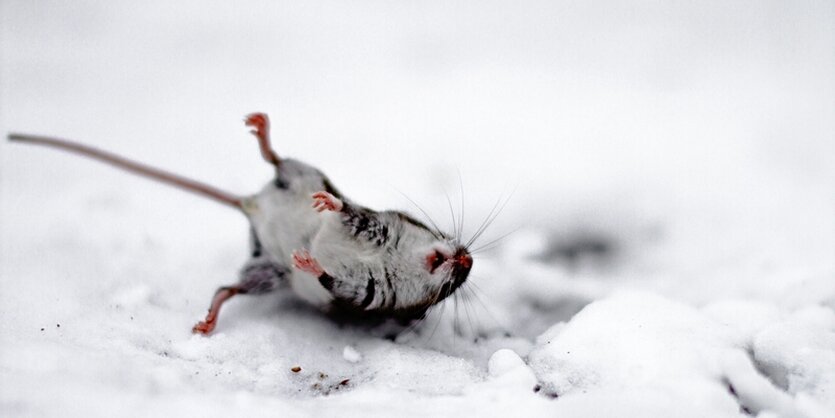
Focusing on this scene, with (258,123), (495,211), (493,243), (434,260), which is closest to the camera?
(434,260)

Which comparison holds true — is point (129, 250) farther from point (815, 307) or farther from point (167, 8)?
point (815, 307)

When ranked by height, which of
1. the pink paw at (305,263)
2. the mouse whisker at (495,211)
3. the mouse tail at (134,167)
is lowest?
the pink paw at (305,263)

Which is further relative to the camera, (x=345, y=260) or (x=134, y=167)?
(x=134, y=167)

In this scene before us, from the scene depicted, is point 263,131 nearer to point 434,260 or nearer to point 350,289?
point 350,289

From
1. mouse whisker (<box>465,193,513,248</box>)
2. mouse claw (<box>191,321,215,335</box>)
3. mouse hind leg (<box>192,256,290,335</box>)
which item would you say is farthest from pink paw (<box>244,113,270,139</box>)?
mouse whisker (<box>465,193,513,248</box>)

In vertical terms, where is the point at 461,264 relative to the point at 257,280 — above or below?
above

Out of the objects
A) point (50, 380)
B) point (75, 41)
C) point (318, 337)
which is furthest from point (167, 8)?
point (50, 380)

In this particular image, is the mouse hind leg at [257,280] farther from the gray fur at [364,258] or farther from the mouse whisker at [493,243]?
the mouse whisker at [493,243]

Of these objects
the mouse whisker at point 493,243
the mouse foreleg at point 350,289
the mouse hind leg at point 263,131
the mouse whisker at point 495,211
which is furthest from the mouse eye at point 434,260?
the mouse hind leg at point 263,131

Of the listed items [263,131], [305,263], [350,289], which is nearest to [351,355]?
[350,289]
